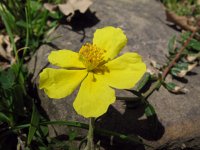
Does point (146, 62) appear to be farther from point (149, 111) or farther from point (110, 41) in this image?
point (110, 41)

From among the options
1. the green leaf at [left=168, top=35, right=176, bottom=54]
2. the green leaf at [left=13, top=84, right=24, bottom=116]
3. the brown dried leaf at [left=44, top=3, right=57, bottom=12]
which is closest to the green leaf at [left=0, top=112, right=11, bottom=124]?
the green leaf at [left=13, top=84, right=24, bottom=116]

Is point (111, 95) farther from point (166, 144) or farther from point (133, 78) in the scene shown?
point (166, 144)

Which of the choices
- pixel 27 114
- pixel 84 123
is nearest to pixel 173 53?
pixel 84 123

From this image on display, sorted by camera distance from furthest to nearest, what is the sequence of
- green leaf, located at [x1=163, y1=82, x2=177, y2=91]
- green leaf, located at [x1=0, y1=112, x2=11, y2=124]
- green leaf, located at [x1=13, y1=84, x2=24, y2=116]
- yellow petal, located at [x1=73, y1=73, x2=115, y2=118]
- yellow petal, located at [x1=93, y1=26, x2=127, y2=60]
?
green leaf, located at [x1=163, y1=82, x2=177, y2=91], green leaf, located at [x1=13, y1=84, x2=24, y2=116], green leaf, located at [x1=0, y1=112, x2=11, y2=124], yellow petal, located at [x1=93, y1=26, x2=127, y2=60], yellow petal, located at [x1=73, y1=73, x2=115, y2=118]

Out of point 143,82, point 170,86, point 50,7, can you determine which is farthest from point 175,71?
point 50,7

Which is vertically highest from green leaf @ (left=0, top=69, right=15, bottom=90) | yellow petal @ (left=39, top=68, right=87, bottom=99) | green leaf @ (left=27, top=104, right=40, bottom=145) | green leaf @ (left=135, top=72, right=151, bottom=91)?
yellow petal @ (left=39, top=68, right=87, bottom=99)

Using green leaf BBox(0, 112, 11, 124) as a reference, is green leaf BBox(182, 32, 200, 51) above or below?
below

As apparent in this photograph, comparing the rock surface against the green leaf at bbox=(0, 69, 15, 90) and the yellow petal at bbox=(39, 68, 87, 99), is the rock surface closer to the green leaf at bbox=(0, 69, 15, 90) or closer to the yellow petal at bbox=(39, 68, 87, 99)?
the green leaf at bbox=(0, 69, 15, 90)

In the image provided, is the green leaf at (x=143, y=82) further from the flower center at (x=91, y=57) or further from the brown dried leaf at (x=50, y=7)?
the brown dried leaf at (x=50, y=7)
